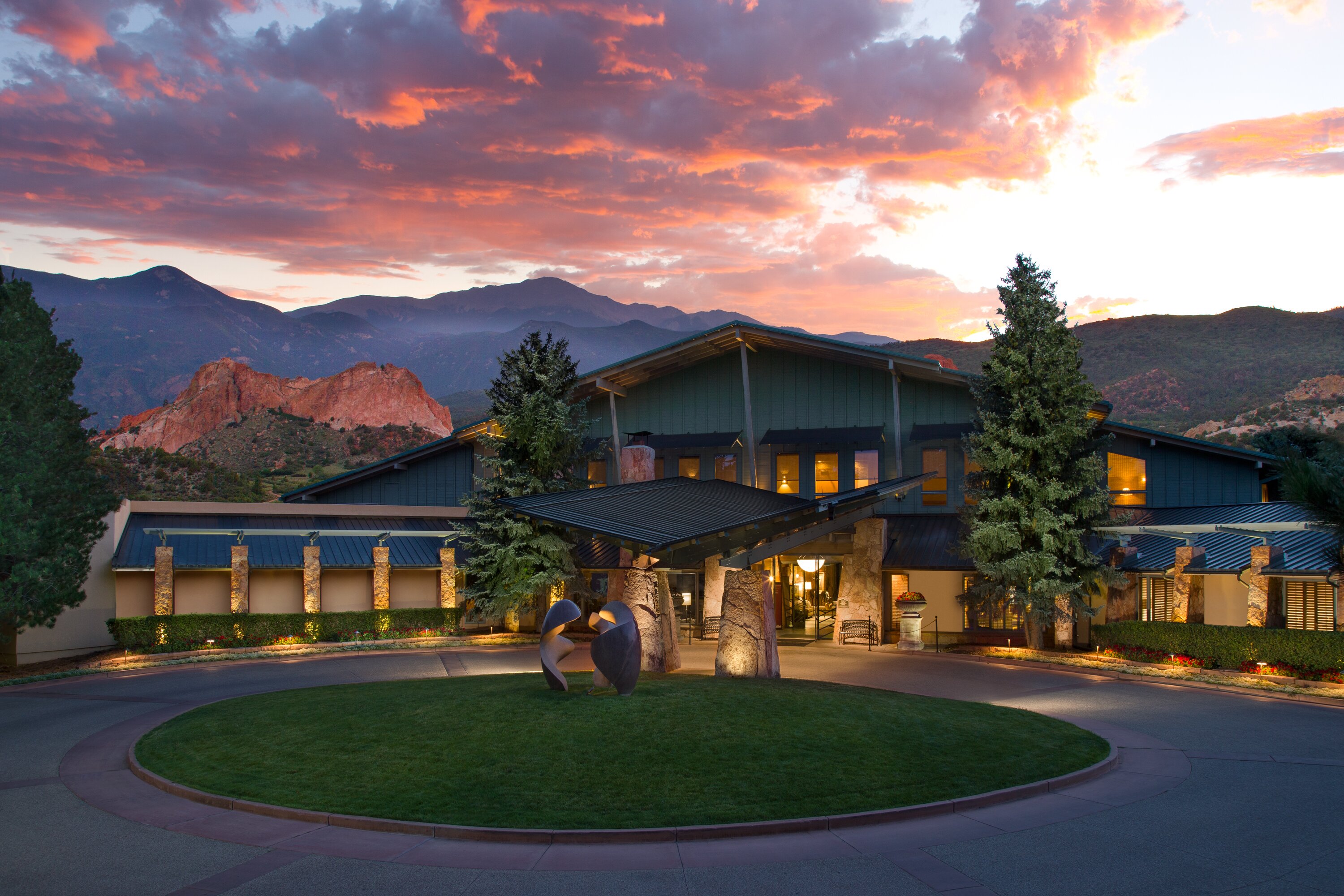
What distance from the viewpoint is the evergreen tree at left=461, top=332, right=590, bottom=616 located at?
29.8 m

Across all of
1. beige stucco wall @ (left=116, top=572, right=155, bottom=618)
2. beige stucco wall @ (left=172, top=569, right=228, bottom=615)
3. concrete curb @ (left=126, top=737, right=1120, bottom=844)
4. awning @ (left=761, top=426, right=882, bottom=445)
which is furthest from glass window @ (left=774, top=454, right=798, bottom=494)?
concrete curb @ (left=126, top=737, right=1120, bottom=844)

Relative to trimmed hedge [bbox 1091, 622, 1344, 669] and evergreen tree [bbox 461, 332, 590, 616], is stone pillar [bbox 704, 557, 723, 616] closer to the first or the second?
evergreen tree [bbox 461, 332, 590, 616]

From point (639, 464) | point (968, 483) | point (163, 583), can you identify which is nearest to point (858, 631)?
point (968, 483)

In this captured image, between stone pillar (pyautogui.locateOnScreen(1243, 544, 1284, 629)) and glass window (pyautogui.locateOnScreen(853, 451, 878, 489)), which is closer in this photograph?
stone pillar (pyautogui.locateOnScreen(1243, 544, 1284, 629))

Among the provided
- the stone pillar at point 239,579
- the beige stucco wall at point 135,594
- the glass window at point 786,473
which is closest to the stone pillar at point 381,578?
the stone pillar at point 239,579

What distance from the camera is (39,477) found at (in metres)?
23.7

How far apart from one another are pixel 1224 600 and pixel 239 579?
30.1 metres

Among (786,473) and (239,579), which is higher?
(786,473)

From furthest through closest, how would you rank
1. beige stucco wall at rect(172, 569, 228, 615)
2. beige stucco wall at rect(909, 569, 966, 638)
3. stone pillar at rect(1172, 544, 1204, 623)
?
beige stucco wall at rect(909, 569, 966, 638)
beige stucco wall at rect(172, 569, 228, 615)
stone pillar at rect(1172, 544, 1204, 623)

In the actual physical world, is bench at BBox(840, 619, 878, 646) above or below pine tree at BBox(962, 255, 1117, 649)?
below

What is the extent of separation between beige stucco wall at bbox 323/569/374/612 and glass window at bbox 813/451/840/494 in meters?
16.7

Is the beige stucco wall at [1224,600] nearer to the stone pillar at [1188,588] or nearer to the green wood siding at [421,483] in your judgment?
the stone pillar at [1188,588]

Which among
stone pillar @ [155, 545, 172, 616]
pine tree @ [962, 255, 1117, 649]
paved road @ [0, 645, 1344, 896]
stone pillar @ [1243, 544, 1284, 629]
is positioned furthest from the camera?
stone pillar @ [155, 545, 172, 616]

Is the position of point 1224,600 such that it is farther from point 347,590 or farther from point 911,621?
point 347,590
